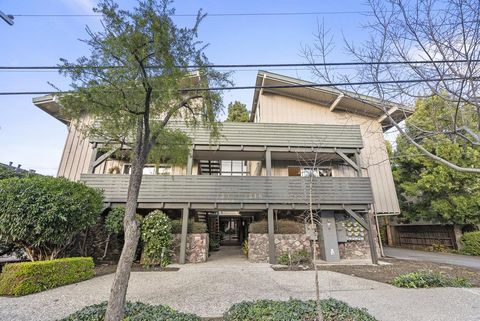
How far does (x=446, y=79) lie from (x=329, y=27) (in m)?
→ 2.80

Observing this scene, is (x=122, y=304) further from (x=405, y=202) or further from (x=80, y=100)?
(x=405, y=202)

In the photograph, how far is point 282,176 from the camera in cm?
1104

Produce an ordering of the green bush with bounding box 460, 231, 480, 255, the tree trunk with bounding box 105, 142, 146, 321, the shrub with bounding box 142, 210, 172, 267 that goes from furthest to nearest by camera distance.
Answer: the green bush with bounding box 460, 231, 480, 255 < the shrub with bounding box 142, 210, 172, 267 < the tree trunk with bounding box 105, 142, 146, 321

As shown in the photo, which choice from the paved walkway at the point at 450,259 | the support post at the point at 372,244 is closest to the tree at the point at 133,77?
the support post at the point at 372,244

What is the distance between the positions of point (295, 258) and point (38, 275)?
27.9ft

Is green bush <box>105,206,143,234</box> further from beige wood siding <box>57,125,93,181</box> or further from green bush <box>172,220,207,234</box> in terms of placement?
beige wood siding <box>57,125,93,181</box>

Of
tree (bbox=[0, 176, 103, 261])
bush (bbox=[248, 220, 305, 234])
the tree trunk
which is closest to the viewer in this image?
the tree trunk

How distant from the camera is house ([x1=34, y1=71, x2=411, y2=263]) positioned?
10422 mm

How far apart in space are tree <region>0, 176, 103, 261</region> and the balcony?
2.62 m

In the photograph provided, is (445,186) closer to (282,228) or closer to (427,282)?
(427,282)

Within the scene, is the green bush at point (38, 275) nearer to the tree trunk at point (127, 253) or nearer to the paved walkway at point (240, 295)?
the paved walkway at point (240, 295)

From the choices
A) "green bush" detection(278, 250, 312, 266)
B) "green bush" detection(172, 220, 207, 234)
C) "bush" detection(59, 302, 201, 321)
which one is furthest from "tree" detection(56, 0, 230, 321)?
"green bush" detection(278, 250, 312, 266)

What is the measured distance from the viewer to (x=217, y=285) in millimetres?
6488

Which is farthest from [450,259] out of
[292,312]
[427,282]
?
[292,312]
